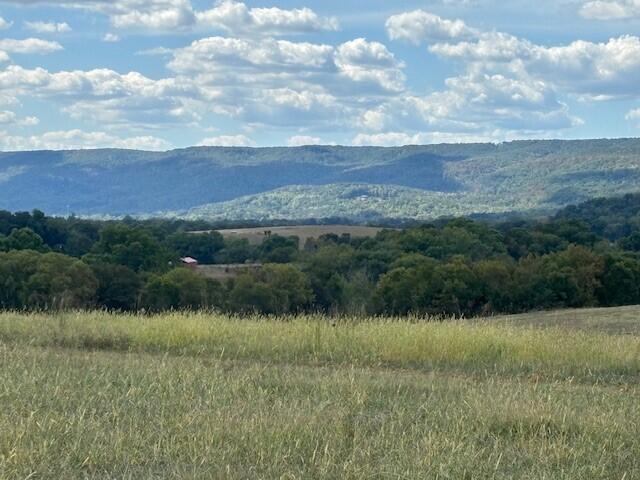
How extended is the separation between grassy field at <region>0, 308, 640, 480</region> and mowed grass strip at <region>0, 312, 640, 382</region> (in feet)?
0.11

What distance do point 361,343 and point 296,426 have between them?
21.7 ft

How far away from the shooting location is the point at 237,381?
33.8 ft

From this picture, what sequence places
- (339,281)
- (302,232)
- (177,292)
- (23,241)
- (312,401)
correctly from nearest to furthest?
(312,401), (177,292), (339,281), (23,241), (302,232)

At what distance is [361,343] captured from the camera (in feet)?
47.6

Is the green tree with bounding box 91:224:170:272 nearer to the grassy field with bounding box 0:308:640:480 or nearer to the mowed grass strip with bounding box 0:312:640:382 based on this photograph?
the mowed grass strip with bounding box 0:312:640:382

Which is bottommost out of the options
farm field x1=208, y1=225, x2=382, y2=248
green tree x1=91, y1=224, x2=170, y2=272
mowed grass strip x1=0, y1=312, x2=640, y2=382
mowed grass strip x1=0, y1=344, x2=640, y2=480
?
farm field x1=208, y1=225, x2=382, y2=248

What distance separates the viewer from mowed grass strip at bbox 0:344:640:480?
6.83 meters

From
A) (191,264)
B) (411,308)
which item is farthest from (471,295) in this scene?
(191,264)

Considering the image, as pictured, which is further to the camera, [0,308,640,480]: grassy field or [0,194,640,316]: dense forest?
[0,194,640,316]: dense forest

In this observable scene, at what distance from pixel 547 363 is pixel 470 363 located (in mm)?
1051

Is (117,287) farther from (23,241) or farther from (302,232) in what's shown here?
(302,232)

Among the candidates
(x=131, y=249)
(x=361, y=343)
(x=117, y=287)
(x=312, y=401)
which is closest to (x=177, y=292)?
(x=117, y=287)

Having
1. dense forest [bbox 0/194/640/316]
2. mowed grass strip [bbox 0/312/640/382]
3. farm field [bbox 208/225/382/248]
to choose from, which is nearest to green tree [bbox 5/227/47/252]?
dense forest [bbox 0/194/640/316]

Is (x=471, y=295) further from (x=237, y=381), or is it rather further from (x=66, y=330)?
(x=237, y=381)
